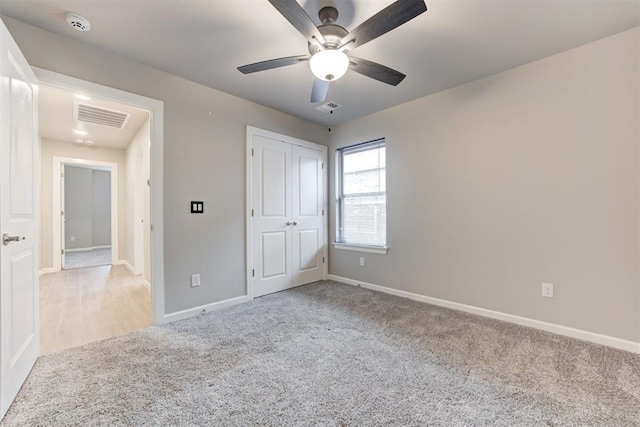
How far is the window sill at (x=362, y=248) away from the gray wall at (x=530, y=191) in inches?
6.0

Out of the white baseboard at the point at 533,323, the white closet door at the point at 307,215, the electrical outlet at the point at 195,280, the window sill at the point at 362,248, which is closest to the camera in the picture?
the white baseboard at the point at 533,323

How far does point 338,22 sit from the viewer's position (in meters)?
1.92

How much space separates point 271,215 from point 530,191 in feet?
8.98

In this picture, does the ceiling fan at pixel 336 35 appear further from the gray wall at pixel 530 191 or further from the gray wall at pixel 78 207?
the gray wall at pixel 78 207

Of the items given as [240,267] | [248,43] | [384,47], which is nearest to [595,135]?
[384,47]

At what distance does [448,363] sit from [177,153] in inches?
115

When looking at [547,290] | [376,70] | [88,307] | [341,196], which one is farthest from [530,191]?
[88,307]

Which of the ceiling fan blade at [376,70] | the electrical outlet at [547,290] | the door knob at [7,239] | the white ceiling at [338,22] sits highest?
the white ceiling at [338,22]

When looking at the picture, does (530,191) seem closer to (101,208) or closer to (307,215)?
(307,215)

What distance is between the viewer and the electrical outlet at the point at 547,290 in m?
2.38

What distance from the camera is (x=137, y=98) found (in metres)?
2.47

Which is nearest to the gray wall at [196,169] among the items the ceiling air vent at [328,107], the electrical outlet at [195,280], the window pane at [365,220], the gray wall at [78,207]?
the electrical outlet at [195,280]

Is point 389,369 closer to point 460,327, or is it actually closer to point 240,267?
point 460,327

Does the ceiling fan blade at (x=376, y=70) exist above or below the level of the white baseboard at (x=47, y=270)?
above
